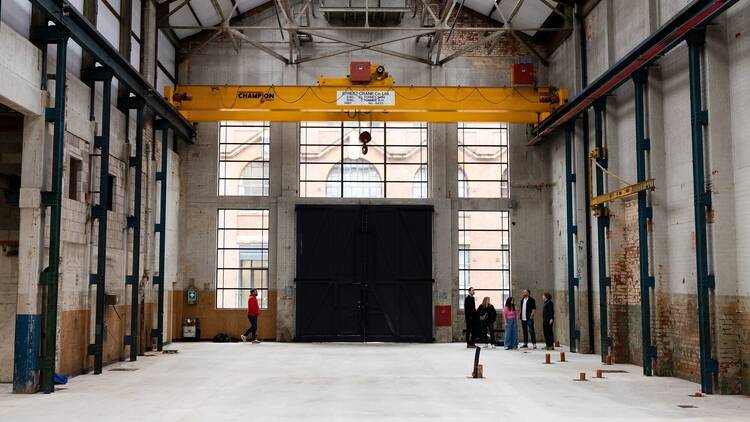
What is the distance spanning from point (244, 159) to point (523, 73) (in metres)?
9.42

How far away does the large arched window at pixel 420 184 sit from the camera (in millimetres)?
24719

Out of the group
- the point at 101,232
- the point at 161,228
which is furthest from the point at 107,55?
the point at 161,228

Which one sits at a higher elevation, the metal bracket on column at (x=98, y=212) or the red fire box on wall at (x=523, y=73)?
the red fire box on wall at (x=523, y=73)

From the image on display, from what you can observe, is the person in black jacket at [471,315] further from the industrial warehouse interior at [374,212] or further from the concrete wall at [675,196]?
the concrete wall at [675,196]

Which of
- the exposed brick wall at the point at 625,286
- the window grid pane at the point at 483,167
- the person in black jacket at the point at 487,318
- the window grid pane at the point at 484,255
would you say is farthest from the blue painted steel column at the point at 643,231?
the window grid pane at the point at 483,167

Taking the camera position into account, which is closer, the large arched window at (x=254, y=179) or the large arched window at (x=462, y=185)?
the large arched window at (x=254, y=179)

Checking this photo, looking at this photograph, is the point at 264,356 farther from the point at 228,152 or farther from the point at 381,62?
the point at 381,62

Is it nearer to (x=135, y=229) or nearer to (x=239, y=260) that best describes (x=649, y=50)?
(x=135, y=229)

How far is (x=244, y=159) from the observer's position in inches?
970

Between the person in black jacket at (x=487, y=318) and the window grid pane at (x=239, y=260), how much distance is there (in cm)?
697

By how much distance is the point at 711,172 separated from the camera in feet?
42.3

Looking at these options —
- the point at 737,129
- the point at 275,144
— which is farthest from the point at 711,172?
the point at 275,144

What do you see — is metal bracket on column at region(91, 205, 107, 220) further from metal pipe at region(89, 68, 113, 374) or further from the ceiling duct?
the ceiling duct

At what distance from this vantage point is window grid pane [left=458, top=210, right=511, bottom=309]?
24.4m
